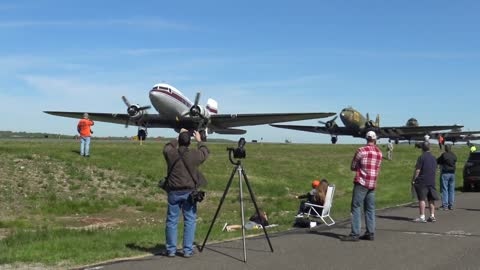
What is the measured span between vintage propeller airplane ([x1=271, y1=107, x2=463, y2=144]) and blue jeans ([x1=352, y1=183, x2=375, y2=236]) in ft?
148

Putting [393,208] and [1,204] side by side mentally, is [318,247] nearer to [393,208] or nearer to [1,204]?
[393,208]

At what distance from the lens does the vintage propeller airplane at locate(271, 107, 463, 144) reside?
182 feet

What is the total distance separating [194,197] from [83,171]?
14514mm

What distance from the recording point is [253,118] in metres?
41.9

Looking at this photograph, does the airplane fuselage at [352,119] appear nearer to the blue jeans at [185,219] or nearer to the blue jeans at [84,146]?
the blue jeans at [84,146]

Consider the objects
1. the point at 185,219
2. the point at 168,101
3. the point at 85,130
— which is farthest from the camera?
the point at 168,101

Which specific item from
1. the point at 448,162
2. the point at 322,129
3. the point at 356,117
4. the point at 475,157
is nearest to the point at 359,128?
the point at 356,117

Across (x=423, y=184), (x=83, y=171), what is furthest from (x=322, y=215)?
(x=83, y=171)

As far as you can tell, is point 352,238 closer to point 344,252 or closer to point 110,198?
point 344,252

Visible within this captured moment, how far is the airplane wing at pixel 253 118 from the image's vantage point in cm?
4056

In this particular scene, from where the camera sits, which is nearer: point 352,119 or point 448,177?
point 448,177

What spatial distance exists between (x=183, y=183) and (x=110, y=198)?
38.4 feet

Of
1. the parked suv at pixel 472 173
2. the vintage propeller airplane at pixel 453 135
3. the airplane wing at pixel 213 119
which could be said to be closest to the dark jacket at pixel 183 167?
the parked suv at pixel 472 173

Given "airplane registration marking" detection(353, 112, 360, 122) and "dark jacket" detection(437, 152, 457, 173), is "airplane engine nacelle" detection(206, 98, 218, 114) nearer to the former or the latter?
"airplane registration marking" detection(353, 112, 360, 122)
